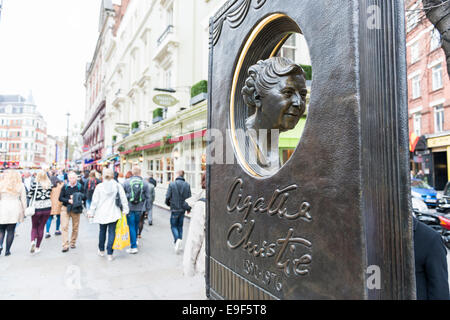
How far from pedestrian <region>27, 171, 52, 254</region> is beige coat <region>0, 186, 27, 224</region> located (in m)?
0.22

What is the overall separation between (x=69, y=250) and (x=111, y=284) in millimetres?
2461

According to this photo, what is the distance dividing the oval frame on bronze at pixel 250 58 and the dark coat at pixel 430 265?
3.10 feet

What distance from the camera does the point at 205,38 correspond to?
10977 millimetres

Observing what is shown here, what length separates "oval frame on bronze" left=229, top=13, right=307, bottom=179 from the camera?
77.2 inches

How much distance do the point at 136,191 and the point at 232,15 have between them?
15.2 ft

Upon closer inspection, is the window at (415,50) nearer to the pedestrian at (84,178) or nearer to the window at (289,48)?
the window at (289,48)

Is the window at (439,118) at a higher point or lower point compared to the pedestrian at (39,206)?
higher

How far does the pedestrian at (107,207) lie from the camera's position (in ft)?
17.7

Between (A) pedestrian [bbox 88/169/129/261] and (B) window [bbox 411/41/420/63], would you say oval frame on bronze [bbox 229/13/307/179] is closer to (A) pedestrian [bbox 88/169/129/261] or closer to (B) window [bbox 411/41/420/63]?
(A) pedestrian [bbox 88/169/129/261]

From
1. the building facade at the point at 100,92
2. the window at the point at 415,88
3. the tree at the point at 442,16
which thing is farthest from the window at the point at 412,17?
the building facade at the point at 100,92

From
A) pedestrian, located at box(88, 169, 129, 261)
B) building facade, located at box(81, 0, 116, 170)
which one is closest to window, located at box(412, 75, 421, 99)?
pedestrian, located at box(88, 169, 129, 261)

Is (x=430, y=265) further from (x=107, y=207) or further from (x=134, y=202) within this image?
(x=134, y=202)

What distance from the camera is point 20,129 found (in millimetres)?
79500
